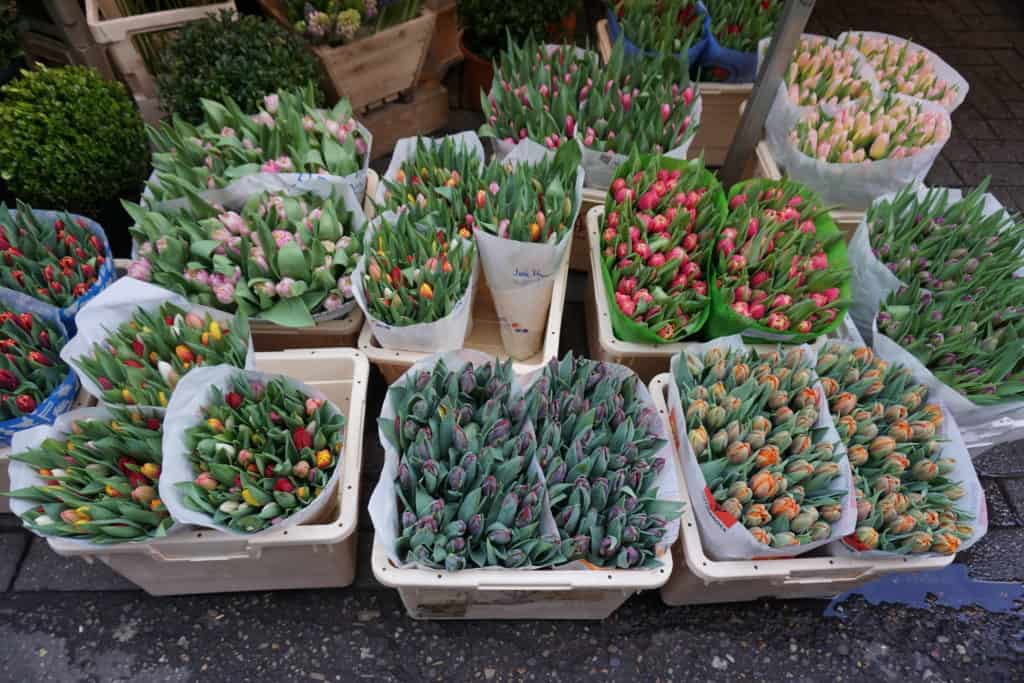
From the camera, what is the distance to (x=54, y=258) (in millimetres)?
1793

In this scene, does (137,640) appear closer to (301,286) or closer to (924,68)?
(301,286)

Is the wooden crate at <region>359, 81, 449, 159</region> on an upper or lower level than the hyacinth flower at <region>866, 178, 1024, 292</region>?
lower

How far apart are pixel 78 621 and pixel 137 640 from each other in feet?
0.65

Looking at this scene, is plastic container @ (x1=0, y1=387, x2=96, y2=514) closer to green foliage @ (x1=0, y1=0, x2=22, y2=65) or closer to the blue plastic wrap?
the blue plastic wrap

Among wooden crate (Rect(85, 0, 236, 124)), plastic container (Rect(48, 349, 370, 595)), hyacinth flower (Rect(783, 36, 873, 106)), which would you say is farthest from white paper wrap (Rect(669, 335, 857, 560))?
wooden crate (Rect(85, 0, 236, 124))

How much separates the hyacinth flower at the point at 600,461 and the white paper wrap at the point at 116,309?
79 centimetres

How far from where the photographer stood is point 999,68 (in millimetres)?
4008

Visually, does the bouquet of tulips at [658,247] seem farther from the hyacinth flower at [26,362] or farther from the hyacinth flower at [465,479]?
the hyacinth flower at [26,362]

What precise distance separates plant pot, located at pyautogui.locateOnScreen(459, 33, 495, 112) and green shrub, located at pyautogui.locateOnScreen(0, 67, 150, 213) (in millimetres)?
1584

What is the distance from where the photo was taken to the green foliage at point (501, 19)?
114 inches

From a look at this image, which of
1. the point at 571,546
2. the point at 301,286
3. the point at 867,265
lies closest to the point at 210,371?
the point at 301,286

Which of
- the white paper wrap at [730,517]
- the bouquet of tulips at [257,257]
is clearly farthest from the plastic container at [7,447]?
the white paper wrap at [730,517]

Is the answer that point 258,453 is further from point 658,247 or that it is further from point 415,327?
point 658,247

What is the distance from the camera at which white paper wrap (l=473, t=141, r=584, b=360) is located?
1.72m
